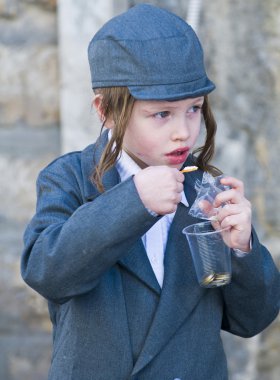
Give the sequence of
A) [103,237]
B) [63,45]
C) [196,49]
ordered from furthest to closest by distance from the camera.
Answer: [63,45]
[196,49]
[103,237]

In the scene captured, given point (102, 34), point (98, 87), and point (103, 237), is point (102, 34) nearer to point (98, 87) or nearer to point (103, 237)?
point (98, 87)

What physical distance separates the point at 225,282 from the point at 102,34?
0.59 m

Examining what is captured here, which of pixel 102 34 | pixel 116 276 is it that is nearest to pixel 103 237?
pixel 116 276

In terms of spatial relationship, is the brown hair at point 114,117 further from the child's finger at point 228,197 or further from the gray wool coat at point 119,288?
the child's finger at point 228,197

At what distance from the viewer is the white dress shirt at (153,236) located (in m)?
2.04

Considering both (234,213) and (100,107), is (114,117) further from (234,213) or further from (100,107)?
(234,213)

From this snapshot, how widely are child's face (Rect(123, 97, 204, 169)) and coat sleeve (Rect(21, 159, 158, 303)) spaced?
0.12 metres

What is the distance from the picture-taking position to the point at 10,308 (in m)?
3.11

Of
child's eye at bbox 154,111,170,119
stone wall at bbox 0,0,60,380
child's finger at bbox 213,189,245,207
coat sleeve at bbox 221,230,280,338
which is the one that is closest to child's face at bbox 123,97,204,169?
child's eye at bbox 154,111,170,119

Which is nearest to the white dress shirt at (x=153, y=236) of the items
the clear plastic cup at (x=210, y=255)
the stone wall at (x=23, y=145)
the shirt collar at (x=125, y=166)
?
the shirt collar at (x=125, y=166)

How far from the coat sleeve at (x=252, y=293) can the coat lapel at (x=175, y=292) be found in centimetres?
8

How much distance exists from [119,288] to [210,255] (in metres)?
0.21

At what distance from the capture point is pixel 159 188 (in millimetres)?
1837

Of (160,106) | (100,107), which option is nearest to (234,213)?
(160,106)
